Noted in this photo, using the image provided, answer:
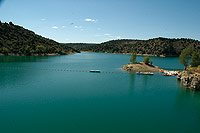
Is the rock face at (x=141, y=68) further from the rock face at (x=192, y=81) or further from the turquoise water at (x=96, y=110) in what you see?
the turquoise water at (x=96, y=110)

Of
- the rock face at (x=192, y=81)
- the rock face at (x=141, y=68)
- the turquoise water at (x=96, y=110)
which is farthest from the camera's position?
the rock face at (x=141, y=68)

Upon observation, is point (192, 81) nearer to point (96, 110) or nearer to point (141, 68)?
point (141, 68)

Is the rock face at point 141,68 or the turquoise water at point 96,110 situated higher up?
the rock face at point 141,68

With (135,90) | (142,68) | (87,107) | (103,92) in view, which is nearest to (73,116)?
(87,107)

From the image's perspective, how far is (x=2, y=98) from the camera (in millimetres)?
38781

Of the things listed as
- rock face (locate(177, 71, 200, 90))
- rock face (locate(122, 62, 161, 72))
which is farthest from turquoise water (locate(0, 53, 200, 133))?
rock face (locate(122, 62, 161, 72))

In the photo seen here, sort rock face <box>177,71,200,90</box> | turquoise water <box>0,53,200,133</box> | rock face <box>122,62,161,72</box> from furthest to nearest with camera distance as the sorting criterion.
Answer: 1. rock face <box>122,62,161,72</box>
2. rock face <box>177,71,200,90</box>
3. turquoise water <box>0,53,200,133</box>

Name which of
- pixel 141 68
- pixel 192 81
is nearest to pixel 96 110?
pixel 192 81

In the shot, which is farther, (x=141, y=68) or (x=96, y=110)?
(x=141, y=68)

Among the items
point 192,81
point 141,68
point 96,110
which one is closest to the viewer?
point 96,110

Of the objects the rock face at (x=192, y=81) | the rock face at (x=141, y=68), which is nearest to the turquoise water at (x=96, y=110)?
the rock face at (x=192, y=81)

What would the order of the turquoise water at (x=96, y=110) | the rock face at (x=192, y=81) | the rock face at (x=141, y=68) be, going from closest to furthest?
the turquoise water at (x=96, y=110), the rock face at (x=192, y=81), the rock face at (x=141, y=68)

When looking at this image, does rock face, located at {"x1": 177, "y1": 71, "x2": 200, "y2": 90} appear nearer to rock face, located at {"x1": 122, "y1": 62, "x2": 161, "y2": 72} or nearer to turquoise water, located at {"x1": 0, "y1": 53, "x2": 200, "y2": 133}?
turquoise water, located at {"x1": 0, "y1": 53, "x2": 200, "y2": 133}

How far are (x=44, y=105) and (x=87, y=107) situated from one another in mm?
9277
